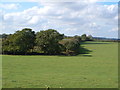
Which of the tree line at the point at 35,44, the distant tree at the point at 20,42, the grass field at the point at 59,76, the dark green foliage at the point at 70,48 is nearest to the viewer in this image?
the grass field at the point at 59,76

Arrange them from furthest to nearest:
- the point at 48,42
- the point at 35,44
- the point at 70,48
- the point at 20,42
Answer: the point at 70,48, the point at 35,44, the point at 48,42, the point at 20,42

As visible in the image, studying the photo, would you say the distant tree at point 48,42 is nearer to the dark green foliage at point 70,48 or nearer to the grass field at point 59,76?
the dark green foliage at point 70,48

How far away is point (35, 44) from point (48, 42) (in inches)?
156

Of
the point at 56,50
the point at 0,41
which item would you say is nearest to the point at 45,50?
the point at 56,50

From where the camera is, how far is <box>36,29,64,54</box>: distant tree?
55.8 metres

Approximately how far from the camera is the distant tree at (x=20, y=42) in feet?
177

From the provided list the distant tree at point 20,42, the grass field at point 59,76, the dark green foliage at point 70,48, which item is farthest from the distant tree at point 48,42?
the grass field at point 59,76

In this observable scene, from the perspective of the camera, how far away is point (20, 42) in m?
54.7

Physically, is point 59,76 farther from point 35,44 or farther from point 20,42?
point 35,44

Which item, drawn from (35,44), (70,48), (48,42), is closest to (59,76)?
(48,42)

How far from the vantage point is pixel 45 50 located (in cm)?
5662

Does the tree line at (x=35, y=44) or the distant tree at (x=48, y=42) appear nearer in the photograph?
the tree line at (x=35, y=44)

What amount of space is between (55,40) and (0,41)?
50.5 feet

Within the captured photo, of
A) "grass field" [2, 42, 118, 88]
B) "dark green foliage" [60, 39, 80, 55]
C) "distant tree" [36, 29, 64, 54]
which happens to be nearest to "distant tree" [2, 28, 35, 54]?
"distant tree" [36, 29, 64, 54]
